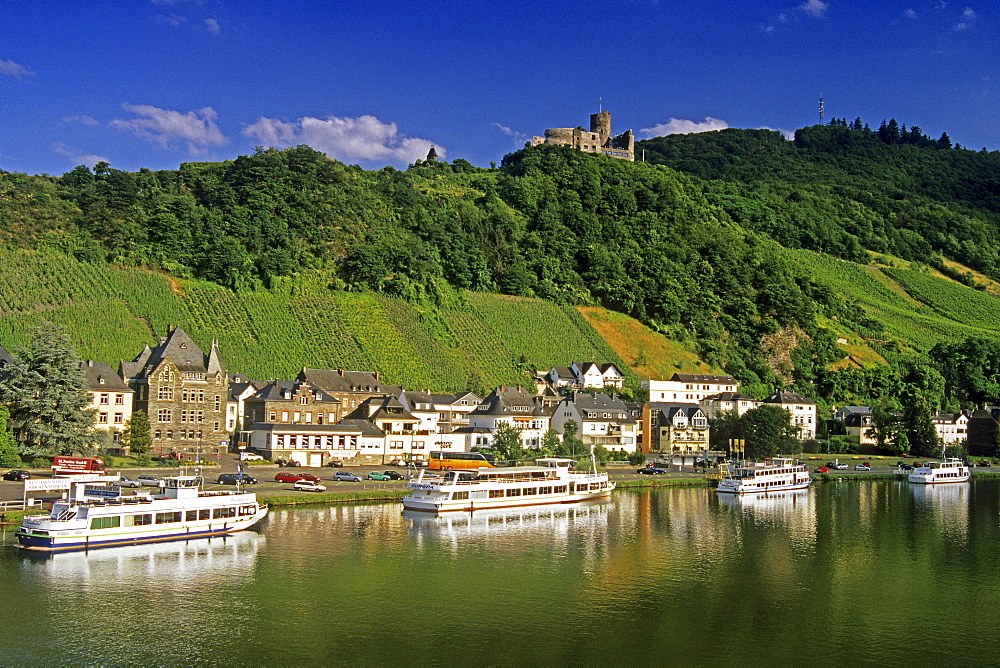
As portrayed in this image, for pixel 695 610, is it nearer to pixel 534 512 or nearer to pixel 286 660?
pixel 286 660

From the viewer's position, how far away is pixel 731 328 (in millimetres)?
133000

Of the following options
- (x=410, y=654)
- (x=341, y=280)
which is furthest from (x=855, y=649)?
(x=341, y=280)

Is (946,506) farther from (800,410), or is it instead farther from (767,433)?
(800,410)

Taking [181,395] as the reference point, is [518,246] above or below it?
above

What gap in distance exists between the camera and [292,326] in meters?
98.1

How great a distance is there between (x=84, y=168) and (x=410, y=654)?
10899 cm

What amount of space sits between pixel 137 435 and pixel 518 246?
A: 77.3 meters

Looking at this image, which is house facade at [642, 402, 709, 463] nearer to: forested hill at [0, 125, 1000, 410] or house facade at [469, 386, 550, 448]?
house facade at [469, 386, 550, 448]

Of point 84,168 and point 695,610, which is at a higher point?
point 84,168

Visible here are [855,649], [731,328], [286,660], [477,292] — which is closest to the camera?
[286,660]

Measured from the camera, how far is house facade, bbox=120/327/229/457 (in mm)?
74500

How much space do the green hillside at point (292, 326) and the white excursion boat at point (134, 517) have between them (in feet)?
128

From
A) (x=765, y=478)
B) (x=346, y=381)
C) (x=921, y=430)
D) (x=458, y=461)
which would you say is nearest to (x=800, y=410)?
Result: (x=921, y=430)

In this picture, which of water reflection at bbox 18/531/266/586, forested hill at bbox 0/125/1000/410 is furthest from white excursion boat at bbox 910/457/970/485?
water reflection at bbox 18/531/266/586
